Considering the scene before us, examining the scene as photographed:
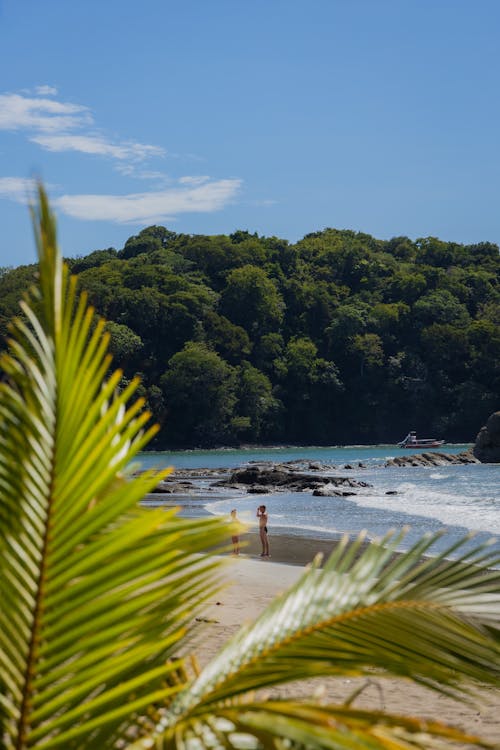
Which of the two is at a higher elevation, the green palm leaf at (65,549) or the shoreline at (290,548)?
the green palm leaf at (65,549)

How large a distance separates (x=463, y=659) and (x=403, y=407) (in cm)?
10666

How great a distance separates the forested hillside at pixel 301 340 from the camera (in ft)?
321

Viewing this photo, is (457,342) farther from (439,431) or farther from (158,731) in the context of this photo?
(158,731)

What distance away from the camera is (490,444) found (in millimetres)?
62906

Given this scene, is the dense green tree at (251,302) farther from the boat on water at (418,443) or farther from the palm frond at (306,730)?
the palm frond at (306,730)

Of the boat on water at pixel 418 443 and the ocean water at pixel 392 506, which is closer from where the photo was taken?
the ocean water at pixel 392 506

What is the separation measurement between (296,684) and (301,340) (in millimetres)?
102980

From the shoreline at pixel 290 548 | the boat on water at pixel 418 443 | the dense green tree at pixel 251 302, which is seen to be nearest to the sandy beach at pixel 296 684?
A: the shoreline at pixel 290 548

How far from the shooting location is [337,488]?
138ft

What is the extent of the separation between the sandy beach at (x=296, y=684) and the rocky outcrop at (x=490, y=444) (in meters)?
45.9

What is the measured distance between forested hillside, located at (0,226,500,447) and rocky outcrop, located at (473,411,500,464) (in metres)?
35.8

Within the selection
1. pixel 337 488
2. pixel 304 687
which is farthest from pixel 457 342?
pixel 304 687

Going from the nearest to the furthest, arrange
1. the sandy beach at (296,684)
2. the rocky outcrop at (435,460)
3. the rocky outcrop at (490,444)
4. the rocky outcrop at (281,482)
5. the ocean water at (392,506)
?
the sandy beach at (296,684)
the ocean water at (392,506)
the rocky outcrop at (281,482)
the rocky outcrop at (490,444)
the rocky outcrop at (435,460)

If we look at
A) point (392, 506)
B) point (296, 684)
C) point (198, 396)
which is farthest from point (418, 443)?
point (296, 684)
